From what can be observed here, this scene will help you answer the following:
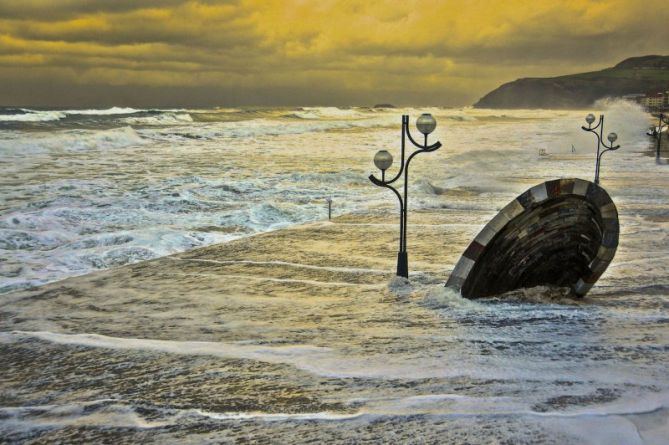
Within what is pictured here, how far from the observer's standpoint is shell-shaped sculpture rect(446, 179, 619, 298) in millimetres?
8430

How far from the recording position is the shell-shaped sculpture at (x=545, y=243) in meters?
8.43

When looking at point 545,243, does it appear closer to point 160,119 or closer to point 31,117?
point 31,117

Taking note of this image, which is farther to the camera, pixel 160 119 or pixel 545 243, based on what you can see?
pixel 160 119

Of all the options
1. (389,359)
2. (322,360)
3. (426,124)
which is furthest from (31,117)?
(389,359)

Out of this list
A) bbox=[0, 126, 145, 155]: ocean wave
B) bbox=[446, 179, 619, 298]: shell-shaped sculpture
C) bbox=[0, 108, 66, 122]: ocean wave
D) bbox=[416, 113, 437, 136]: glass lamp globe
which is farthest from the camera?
bbox=[0, 108, 66, 122]: ocean wave

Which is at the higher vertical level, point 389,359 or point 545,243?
point 545,243

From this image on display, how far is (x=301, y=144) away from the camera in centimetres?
5547

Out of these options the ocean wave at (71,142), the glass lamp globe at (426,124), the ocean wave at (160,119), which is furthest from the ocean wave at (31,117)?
the glass lamp globe at (426,124)

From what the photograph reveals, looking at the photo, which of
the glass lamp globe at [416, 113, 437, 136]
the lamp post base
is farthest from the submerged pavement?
the glass lamp globe at [416, 113, 437, 136]

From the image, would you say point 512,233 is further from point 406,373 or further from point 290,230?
point 290,230

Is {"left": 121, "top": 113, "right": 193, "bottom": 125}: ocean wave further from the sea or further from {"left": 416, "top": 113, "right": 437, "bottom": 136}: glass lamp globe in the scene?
{"left": 416, "top": 113, "right": 437, "bottom": 136}: glass lamp globe

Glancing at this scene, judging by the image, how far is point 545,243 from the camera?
915cm

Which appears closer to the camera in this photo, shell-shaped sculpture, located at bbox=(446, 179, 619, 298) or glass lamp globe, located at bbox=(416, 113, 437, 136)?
shell-shaped sculpture, located at bbox=(446, 179, 619, 298)

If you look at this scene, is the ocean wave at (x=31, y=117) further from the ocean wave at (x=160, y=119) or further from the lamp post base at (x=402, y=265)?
the lamp post base at (x=402, y=265)
